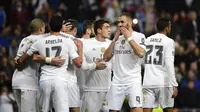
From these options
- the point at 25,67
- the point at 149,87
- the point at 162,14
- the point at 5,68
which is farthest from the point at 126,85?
the point at 162,14

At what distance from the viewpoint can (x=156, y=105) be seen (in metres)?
17.7

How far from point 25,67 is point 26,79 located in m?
0.27

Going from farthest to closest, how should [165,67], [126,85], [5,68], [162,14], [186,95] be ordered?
[162,14]
[186,95]
[5,68]
[165,67]
[126,85]

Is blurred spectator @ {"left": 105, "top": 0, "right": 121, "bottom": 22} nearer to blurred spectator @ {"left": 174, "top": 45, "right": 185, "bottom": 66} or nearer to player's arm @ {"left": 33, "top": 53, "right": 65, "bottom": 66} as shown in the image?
blurred spectator @ {"left": 174, "top": 45, "right": 185, "bottom": 66}

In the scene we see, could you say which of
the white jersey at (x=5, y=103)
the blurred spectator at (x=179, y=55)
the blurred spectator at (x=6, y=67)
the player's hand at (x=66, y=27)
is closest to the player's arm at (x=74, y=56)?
the player's hand at (x=66, y=27)

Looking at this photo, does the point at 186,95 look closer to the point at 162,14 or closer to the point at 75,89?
the point at 162,14

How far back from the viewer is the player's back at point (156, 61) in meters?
17.5

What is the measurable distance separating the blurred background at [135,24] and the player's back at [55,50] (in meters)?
5.80

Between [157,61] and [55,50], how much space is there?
2.78 m

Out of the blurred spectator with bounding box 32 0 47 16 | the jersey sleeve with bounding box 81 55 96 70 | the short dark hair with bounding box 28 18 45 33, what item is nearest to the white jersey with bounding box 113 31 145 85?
the jersey sleeve with bounding box 81 55 96 70

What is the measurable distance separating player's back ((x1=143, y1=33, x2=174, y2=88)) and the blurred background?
4594mm

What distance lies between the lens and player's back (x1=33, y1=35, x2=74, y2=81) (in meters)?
15.9

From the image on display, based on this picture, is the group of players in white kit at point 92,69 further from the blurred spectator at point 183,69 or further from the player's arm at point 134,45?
the blurred spectator at point 183,69

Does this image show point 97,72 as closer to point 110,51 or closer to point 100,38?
point 100,38
